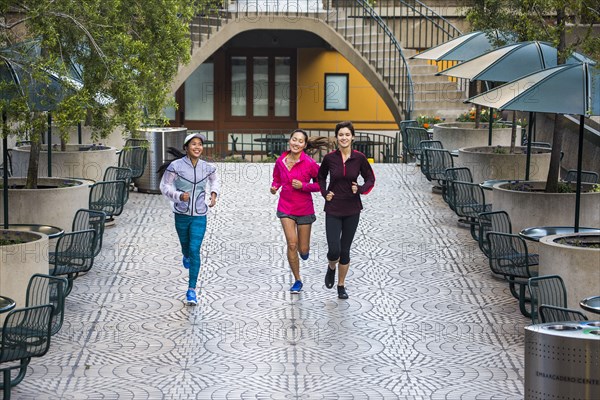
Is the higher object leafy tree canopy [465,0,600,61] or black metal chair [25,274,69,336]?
leafy tree canopy [465,0,600,61]

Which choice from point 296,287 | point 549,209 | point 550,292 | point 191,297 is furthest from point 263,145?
point 550,292

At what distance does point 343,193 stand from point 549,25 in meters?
5.61

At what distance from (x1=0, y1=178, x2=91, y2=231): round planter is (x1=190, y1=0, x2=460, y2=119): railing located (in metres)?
13.7

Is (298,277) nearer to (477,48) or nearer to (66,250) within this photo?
(66,250)

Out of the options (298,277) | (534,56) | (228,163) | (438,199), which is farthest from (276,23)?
(298,277)

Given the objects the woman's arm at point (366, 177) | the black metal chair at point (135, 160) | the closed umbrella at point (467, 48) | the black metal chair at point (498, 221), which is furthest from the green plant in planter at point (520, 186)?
Result: the black metal chair at point (135, 160)

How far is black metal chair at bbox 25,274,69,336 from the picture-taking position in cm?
989

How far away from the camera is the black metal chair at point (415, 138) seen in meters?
21.5

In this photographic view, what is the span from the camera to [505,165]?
17594 mm

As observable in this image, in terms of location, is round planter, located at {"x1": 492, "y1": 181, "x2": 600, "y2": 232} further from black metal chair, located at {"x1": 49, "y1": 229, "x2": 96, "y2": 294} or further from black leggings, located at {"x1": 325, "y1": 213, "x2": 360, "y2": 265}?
black metal chair, located at {"x1": 49, "y1": 229, "x2": 96, "y2": 294}

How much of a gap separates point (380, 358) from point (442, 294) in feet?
8.76

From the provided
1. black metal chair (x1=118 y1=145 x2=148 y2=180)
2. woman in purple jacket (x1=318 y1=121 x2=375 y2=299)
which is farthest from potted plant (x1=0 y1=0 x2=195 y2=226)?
black metal chair (x1=118 y1=145 x2=148 y2=180)

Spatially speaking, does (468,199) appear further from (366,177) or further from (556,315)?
(556,315)

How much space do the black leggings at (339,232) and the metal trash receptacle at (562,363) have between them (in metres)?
4.73
